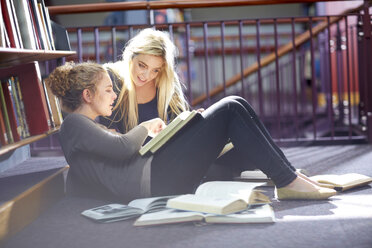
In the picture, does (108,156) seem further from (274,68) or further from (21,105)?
(274,68)

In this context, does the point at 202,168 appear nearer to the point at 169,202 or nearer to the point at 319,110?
the point at 169,202

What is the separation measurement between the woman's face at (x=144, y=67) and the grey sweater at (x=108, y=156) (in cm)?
32

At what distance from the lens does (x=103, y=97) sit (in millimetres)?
1646

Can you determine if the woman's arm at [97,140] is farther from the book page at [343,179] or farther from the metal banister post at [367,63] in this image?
the metal banister post at [367,63]

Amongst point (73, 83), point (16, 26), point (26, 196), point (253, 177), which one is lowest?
point (253, 177)

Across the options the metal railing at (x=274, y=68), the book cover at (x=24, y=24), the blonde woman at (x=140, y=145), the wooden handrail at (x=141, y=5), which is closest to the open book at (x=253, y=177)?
the blonde woman at (x=140, y=145)

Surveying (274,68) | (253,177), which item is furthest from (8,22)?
(274,68)

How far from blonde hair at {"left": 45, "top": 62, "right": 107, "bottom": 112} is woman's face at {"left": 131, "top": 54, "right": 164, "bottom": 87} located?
0.73 ft

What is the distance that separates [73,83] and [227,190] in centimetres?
63

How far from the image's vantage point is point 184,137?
157 centimetres

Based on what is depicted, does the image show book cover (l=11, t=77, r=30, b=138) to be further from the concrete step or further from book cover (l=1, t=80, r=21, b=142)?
the concrete step

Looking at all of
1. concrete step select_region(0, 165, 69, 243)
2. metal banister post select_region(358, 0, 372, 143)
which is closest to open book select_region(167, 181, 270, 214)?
concrete step select_region(0, 165, 69, 243)

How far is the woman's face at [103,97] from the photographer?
1.64 metres

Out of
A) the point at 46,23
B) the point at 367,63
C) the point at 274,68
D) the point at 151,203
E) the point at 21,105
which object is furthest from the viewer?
the point at 274,68
